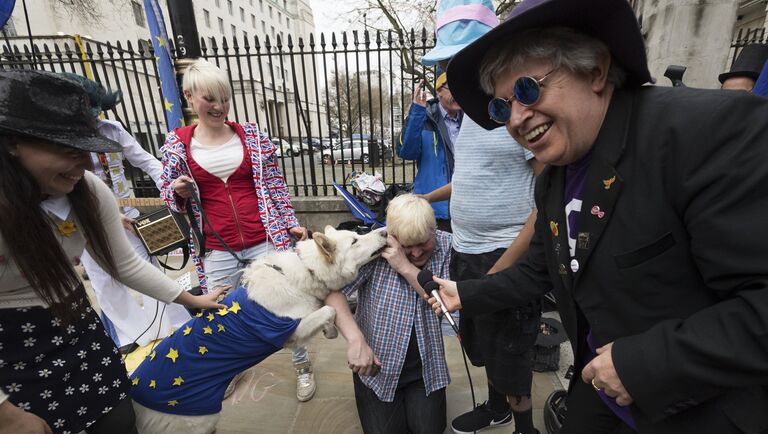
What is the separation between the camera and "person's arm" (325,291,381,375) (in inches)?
83.7

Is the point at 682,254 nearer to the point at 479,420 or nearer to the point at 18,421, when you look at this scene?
the point at 479,420

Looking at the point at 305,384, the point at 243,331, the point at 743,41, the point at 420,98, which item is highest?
the point at 743,41

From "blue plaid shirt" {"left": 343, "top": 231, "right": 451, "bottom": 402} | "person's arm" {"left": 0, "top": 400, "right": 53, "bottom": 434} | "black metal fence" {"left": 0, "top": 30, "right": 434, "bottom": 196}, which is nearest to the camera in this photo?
"person's arm" {"left": 0, "top": 400, "right": 53, "bottom": 434}

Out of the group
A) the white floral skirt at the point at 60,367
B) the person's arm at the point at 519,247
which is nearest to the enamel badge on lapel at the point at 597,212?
the person's arm at the point at 519,247

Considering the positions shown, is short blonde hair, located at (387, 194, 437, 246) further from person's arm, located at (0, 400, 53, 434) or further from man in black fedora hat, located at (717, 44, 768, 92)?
man in black fedora hat, located at (717, 44, 768, 92)

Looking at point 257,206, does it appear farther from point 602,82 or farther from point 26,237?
point 602,82

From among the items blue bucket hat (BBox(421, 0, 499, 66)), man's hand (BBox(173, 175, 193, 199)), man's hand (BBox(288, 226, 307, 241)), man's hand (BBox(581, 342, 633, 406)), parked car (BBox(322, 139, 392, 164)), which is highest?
blue bucket hat (BBox(421, 0, 499, 66))

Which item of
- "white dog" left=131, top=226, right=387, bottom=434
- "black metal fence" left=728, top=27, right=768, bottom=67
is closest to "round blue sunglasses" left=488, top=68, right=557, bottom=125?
"white dog" left=131, top=226, right=387, bottom=434

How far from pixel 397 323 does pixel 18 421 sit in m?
1.85

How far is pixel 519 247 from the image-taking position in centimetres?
201

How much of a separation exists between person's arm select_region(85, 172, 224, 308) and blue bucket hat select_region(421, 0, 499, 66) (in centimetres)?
213

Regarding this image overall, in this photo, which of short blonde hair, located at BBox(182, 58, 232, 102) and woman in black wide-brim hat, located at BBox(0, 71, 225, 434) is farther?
short blonde hair, located at BBox(182, 58, 232, 102)

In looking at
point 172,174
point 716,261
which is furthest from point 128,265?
point 716,261

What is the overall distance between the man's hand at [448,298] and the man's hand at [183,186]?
2234mm
